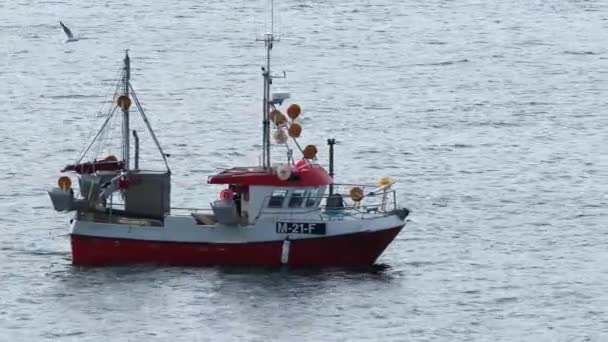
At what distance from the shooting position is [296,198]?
9712 centimetres

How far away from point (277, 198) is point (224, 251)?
3.48 metres

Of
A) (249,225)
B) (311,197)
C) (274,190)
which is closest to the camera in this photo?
(274,190)

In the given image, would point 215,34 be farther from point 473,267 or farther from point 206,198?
point 473,267

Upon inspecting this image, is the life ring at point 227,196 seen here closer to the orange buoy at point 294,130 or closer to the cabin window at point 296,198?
the cabin window at point 296,198

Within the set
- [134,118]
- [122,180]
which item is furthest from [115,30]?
[122,180]

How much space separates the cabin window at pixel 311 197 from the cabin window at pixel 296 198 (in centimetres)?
28

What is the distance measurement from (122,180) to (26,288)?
6.71 m

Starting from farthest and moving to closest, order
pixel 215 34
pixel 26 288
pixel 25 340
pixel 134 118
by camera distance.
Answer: pixel 215 34 → pixel 134 118 → pixel 26 288 → pixel 25 340

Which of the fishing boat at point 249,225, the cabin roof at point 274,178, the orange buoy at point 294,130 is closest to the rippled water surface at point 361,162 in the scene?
the fishing boat at point 249,225

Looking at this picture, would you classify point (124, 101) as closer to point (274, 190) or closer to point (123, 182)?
point (123, 182)

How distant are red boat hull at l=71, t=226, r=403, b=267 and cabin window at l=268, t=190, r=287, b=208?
1751 mm

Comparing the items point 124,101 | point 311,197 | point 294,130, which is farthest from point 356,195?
point 124,101

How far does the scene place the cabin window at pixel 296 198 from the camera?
9700 centimetres

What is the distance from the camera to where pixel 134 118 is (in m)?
144
